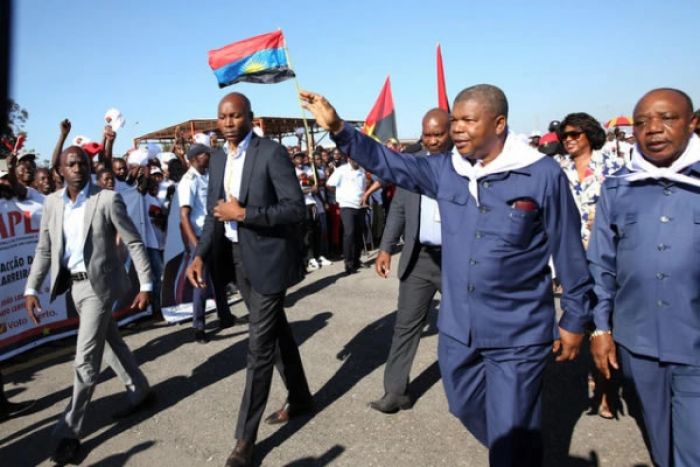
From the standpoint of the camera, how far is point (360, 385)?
4609 mm

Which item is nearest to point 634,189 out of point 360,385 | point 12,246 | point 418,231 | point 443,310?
point 443,310

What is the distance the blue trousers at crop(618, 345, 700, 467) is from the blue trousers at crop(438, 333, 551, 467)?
44cm

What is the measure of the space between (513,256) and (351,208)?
7472 mm

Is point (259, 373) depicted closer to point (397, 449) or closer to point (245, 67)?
point (397, 449)

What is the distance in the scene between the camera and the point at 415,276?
13.5 feet

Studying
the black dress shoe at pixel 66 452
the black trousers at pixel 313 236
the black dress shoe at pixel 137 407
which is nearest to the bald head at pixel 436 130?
the black dress shoe at pixel 137 407

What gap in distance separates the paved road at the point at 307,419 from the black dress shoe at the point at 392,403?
0.23ft

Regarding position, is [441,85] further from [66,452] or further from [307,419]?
[66,452]

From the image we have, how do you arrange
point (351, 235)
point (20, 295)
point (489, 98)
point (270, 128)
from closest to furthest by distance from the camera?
1. point (489, 98)
2. point (20, 295)
3. point (351, 235)
4. point (270, 128)

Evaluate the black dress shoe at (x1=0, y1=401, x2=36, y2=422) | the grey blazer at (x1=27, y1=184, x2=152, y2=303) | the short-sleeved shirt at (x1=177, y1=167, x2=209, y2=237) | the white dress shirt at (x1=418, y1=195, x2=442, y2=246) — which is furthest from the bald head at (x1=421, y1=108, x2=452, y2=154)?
the black dress shoe at (x1=0, y1=401, x2=36, y2=422)

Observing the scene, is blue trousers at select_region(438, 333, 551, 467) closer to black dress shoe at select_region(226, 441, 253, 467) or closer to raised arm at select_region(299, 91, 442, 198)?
raised arm at select_region(299, 91, 442, 198)

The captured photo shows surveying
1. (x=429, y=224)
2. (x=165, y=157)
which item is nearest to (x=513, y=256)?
(x=429, y=224)

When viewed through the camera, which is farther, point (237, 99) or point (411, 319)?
point (411, 319)

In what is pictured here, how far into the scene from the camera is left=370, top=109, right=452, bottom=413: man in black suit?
404 centimetres
